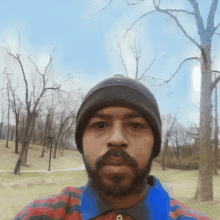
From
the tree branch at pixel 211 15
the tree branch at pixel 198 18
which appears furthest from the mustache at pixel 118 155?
the tree branch at pixel 211 15

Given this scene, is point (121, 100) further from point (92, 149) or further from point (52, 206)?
point (52, 206)

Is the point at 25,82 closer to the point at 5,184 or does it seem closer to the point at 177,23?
the point at 5,184

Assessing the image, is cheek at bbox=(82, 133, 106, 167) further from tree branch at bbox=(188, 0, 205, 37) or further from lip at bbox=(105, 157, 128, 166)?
tree branch at bbox=(188, 0, 205, 37)

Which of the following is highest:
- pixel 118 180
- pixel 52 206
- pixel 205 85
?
pixel 205 85

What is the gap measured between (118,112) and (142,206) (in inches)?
21.7

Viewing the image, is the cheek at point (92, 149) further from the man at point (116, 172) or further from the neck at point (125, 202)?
the neck at point (125, 202)

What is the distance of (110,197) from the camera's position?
3.70ft

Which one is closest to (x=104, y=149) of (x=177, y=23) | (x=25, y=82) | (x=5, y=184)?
(x=177, y=23)

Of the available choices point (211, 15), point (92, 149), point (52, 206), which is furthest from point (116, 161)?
point (211, 15)

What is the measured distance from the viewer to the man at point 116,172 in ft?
3.63

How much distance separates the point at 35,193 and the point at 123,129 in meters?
7.94

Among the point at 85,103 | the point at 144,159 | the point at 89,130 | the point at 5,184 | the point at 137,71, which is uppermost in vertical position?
the point at 137,71

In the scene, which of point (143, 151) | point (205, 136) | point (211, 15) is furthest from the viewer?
point (211, 15)

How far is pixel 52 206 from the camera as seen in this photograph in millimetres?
1153
